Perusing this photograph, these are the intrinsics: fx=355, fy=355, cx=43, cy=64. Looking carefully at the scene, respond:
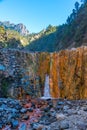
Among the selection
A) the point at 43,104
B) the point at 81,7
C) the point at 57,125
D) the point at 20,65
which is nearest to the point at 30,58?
the point at 20,65

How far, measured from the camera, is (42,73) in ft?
84.9

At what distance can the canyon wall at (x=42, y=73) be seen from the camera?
2303 cm

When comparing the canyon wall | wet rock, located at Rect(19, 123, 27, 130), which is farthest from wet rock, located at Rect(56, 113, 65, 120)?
the canyon wall

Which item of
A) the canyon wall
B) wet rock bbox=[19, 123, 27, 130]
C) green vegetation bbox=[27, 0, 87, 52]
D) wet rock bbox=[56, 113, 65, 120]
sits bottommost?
wet rock bbox=[19, 123, 27, 130]

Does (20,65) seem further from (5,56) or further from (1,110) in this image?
(1,110)

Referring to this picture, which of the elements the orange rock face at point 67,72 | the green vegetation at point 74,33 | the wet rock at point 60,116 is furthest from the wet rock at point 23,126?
the green vegetation at point 74,33

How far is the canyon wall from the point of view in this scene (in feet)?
75.6

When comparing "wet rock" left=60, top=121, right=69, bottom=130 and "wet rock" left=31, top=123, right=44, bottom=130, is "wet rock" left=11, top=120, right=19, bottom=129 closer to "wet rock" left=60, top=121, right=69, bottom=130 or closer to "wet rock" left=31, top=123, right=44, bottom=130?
"wet rock" left=31, top=123, right=44, bottom=130

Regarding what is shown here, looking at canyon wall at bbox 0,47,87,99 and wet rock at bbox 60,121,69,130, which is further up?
canyon wall at bbox 0,47,87,99

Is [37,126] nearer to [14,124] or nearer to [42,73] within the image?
[14,124]

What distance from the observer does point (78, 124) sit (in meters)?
10.9

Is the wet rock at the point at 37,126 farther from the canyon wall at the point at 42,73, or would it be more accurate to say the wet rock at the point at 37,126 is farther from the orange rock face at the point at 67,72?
the orange rock face at the point at 67,72

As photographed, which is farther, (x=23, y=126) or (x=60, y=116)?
(x=60, y=116)

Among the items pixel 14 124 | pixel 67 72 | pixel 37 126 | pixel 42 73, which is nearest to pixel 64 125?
pixel 37 126
